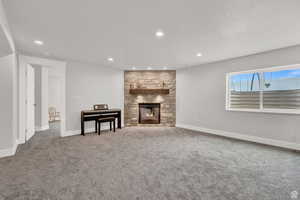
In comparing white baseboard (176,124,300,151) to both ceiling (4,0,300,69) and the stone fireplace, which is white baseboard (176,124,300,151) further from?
ceiling (4,0,300,69)

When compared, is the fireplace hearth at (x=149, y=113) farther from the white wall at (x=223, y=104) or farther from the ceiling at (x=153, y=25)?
the ceiling at (x=153, y=25)

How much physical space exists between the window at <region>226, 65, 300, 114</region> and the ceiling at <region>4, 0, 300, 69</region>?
29.2 inches

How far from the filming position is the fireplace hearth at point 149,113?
20.7 feet

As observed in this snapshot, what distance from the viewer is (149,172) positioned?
2363mm

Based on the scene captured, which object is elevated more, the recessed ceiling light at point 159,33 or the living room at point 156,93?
the recessed ceiling light at point 159,33

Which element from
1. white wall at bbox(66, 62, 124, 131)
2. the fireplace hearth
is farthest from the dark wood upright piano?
the fireplace hearth

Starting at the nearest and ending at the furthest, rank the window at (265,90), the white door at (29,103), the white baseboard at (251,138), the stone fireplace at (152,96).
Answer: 1. the white baseboard at (251,138)
2. the window at (265,90)
3. the white door at (29,103)
4. the stone fireplace at (152,96)

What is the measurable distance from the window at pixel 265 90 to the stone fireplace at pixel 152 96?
2239 mm

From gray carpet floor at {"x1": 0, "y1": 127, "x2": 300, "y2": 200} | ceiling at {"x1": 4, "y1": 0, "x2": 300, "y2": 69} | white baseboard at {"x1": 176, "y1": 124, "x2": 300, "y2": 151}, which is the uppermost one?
ceiling at {"x1": 4, "y1": 0, "x2": 300, "y2": 69}

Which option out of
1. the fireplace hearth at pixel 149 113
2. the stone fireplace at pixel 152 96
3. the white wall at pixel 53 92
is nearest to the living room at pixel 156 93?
the stone fireplace at pixel 152 96

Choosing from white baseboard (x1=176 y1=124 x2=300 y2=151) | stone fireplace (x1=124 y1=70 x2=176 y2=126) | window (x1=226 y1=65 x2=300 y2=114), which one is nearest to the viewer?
white baseboard (x1=176 y1=124 x2=300 y2=151)

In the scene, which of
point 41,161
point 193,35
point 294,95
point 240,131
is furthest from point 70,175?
point 294,95

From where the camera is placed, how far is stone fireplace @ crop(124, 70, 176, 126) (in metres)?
6.24

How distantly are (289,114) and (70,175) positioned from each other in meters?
4.83
